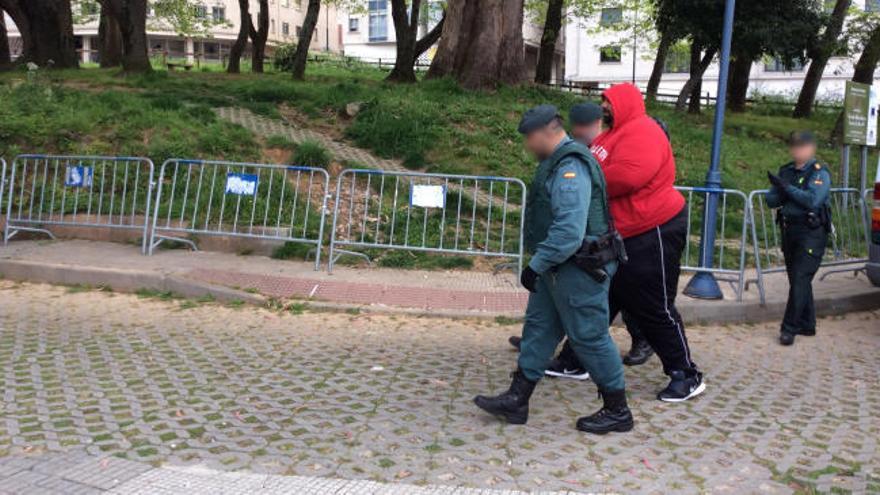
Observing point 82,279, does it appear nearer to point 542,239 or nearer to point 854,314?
point 542,239

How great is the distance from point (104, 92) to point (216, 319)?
329 inches

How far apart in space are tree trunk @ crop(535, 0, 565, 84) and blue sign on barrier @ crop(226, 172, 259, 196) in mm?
17004

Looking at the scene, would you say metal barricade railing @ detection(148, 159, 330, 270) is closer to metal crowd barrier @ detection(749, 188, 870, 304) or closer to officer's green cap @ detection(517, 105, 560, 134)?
officer's green cap @ detection(517, 105, 560, 134)

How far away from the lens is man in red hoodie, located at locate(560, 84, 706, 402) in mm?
4797

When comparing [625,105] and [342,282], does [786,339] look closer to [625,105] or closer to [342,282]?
[625,105]

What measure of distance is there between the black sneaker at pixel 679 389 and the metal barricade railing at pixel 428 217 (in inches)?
129

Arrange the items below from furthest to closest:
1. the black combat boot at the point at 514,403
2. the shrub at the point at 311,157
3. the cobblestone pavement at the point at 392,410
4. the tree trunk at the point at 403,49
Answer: the tree trunk at the point at 403,49 < the shrub at the point at 311,157 < the black combat boot at the point at 514,403 < the cobblestone pavement at the point at 392,410

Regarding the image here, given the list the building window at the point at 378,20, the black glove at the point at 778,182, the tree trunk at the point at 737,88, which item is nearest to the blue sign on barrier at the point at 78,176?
the black glove at the point at 778,182

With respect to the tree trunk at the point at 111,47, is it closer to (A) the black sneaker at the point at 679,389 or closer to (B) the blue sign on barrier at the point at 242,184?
(B) the blue sign on barrier at the point at 242,184

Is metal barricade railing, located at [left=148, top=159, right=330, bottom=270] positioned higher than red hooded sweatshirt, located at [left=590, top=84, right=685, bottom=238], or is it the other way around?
red hooded sweatshirt, located at [left=590, top=84, right=685, bottom=238]

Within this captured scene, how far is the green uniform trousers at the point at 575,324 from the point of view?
4246 millimetres

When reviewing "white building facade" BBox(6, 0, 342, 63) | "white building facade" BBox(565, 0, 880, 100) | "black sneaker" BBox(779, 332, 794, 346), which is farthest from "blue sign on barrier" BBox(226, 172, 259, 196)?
"white building facade" BBox(6, 0, 342, 63)

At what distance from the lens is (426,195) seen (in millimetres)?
8500

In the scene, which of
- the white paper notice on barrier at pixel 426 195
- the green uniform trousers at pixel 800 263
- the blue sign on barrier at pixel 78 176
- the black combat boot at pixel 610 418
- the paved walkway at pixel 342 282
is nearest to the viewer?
the black combat boot at pixel 610 418
